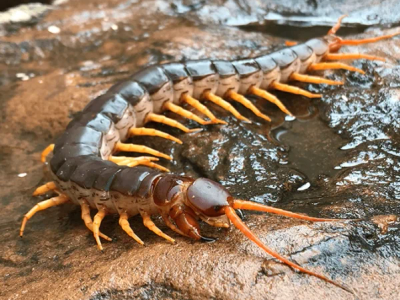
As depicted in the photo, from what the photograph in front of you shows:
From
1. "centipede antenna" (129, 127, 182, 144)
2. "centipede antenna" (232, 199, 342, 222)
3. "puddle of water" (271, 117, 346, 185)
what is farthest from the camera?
"centipede antenna" (129, 127, 182, 144)

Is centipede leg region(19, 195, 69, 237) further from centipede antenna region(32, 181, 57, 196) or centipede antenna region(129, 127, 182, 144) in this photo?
centipede antenna region(129, 127, 182, 144)

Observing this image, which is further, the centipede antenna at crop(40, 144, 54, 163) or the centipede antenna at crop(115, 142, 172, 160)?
the centipede antenna at crop(40, 144, 54, 163)

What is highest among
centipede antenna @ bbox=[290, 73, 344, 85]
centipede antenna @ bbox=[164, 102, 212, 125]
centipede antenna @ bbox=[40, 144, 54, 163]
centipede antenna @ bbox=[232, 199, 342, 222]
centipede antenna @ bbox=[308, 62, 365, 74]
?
centipede antenna @ bbox=[232, 199, 342, 222]

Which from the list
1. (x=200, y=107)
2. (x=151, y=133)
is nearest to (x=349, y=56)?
(x=200, y=107)

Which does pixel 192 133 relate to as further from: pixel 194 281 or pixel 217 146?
pixel 194 281

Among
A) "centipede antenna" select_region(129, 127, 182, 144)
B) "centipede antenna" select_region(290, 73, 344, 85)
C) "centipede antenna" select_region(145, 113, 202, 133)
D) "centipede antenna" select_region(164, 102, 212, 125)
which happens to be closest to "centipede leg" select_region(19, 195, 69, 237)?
"centipede antenna" select_region(129, 127, 182, 144)

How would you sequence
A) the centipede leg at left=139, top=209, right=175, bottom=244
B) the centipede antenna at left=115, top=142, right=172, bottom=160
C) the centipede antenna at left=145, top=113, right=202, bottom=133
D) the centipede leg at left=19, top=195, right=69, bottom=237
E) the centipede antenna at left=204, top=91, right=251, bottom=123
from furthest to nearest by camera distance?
the centipede antenna at left=204, top=91, right=251, bottom=123, the centipede antenna at left=145, top=113, right=202, bottom=133, the centipede antenna at left=115, top=142, right=172, bottom=160, the centipede leg at left=19, top=195, right=69, bottom=237, the centipede leg at left=139, top=209, right=175, bottom=244

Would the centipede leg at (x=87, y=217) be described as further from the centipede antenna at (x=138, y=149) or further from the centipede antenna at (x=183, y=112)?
the centipede antenna at (x=183, y=112)

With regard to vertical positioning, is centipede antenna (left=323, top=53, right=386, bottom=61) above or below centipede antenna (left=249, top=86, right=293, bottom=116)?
above
